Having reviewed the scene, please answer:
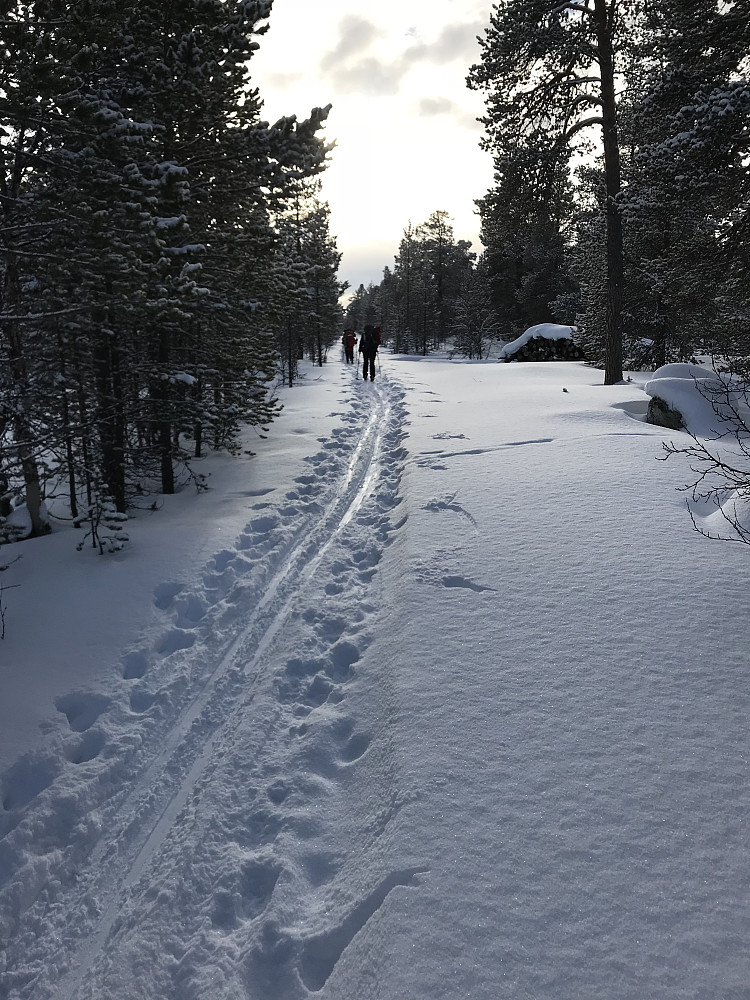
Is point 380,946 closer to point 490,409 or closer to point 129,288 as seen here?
point 129,288

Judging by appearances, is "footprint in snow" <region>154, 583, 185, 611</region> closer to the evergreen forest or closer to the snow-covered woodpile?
the evergreen forest

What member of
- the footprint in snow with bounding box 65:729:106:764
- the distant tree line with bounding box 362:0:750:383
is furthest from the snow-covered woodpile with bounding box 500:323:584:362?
the footprint in snow with bounding box 65:729:106:764

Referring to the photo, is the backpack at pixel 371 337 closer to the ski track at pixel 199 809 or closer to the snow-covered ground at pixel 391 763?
the snow-covered ground at pixel 391 763

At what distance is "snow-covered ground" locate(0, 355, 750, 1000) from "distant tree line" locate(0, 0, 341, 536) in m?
1.93

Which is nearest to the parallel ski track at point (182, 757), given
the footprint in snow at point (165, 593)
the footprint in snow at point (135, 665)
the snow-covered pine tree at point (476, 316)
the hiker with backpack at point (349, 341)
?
the footprint in snow at point (135, 665)

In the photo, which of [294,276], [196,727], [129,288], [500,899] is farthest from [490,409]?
[500,899]

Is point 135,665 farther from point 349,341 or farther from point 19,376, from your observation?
point 349,341

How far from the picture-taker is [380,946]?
214 cm

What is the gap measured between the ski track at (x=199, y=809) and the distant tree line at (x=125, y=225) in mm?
2445

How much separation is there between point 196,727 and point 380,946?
1918mm

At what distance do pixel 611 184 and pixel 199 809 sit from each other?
51.9ft

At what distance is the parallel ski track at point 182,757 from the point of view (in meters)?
2.50

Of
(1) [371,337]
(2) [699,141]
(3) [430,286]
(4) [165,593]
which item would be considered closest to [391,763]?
(4) [165,593]

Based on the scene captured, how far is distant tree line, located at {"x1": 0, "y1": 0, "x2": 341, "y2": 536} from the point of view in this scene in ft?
19.0
